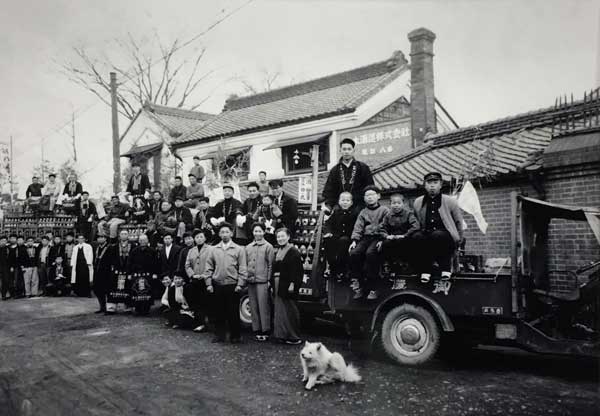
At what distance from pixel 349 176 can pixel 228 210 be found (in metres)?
3.56

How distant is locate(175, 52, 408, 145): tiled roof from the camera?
19.7m

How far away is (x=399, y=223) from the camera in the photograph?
23.5ft

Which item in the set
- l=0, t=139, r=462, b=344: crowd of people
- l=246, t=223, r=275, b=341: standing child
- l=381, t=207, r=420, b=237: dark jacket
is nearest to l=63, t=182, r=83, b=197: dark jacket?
l=0, t=139, r=462, b=344: crowd of people

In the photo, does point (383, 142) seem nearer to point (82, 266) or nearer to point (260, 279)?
point (260, 279)

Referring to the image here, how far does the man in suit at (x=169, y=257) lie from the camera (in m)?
11.0

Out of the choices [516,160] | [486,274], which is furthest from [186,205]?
[486,274]

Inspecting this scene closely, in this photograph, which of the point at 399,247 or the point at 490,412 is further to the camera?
the point at 399,247

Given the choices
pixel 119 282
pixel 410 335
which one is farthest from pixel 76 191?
pixel 410 335

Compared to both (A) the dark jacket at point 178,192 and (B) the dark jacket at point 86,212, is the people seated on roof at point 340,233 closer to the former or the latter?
(A) the dark jacket at point 178,192

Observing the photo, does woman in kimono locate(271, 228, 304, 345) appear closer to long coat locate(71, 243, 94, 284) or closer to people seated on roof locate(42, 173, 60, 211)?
long coat locate(71, 243, 94, 284)

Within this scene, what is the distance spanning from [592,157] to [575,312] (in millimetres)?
4183

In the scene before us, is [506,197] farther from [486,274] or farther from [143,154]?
[143,154]

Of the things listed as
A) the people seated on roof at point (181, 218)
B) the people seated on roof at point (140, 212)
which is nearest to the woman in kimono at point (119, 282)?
the people seated on roof at point (181, 218)

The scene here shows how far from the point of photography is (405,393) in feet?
18.7
